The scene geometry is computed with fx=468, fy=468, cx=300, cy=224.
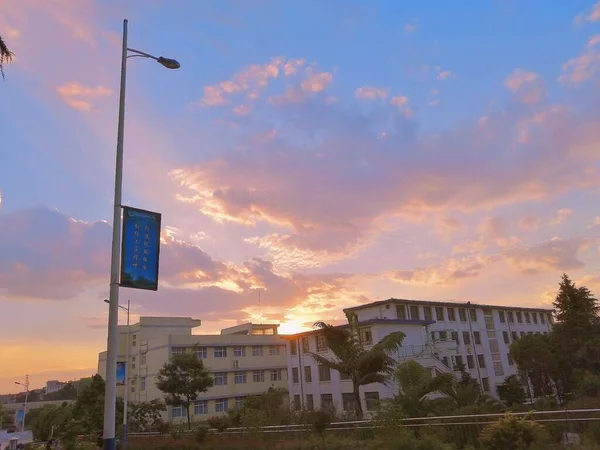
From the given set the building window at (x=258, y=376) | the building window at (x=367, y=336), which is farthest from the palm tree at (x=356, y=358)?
the building window at (x=258, y=376)

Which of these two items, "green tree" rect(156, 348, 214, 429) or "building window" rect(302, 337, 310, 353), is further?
"building window" rect(302, 337, 310, 353)

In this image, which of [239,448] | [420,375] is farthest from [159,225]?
[420,375]

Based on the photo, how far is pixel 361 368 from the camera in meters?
22.9

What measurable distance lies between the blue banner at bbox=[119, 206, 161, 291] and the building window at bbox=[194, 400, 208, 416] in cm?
4193

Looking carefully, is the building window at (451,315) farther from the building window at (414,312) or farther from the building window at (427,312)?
the building window at (414,312)

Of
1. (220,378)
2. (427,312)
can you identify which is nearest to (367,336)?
(427,312)

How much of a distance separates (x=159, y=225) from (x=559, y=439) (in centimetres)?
1115

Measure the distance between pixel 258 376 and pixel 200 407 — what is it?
330 inches

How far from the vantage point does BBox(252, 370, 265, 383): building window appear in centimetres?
5403

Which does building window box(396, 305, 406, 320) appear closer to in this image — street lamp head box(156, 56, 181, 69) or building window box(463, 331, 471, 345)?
building window box(463, 331, 471, 345)

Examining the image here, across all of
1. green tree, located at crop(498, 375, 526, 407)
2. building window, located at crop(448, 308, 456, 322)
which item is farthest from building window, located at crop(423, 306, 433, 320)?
green tree, located at crop(498, 375, 526, 407)

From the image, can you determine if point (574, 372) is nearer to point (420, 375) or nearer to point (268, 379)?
point (420, 375)

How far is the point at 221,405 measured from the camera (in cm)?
5016

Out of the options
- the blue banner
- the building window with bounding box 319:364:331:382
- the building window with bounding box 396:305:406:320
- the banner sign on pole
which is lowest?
the building window with bounding box 319:364:331:382
